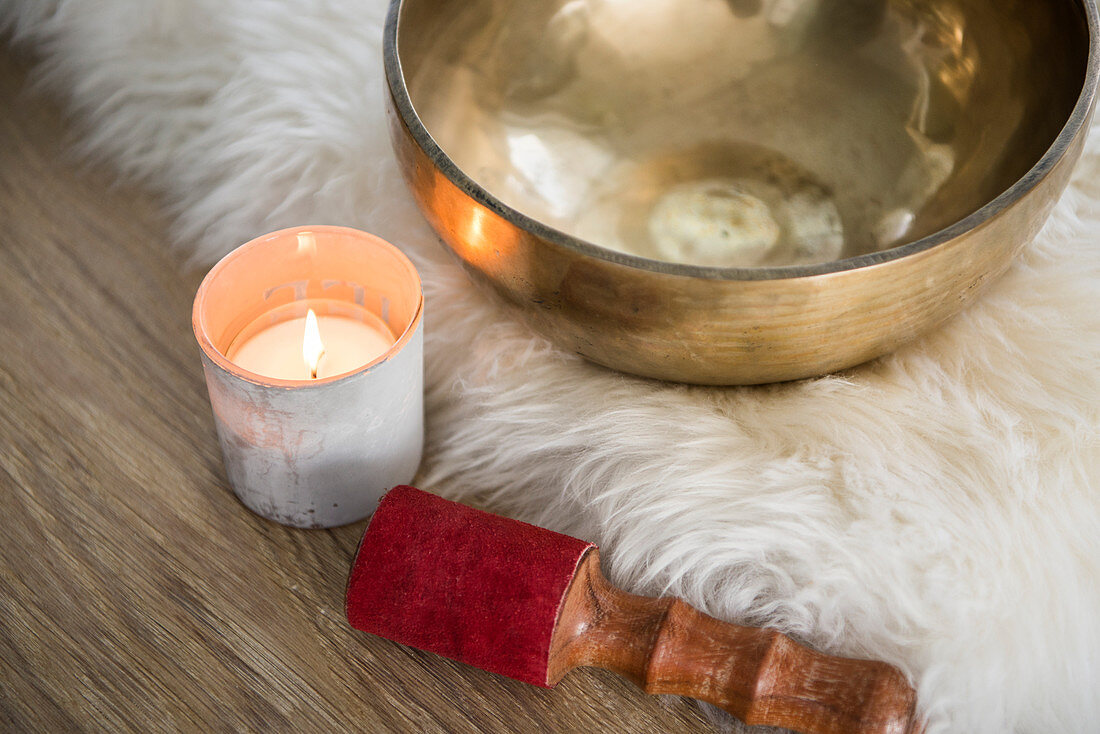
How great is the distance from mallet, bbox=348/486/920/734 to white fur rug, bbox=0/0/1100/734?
1.2 inches

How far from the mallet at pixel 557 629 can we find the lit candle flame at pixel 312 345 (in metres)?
0.08

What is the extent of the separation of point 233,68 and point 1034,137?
0.42 meters

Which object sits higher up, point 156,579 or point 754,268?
point 754,268

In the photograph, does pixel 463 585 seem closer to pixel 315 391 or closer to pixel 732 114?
pixel 315 391

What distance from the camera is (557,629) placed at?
0.36m

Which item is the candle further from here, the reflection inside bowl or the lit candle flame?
the reflection inside bowl

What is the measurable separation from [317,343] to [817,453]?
0.69ft

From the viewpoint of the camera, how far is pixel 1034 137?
0.49 meters

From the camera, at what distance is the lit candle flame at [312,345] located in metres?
0.43

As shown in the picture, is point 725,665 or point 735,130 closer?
point 725,665

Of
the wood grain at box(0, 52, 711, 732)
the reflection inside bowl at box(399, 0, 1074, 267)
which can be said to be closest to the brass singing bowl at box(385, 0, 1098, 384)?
the reflection inside bowl at box(399, 0, 1074, 267)

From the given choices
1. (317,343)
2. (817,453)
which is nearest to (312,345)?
(317,343)

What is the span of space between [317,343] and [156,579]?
11 cm

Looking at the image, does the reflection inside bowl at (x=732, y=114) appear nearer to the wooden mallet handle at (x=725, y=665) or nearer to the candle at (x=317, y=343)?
the candle at (x=317, y=343)
